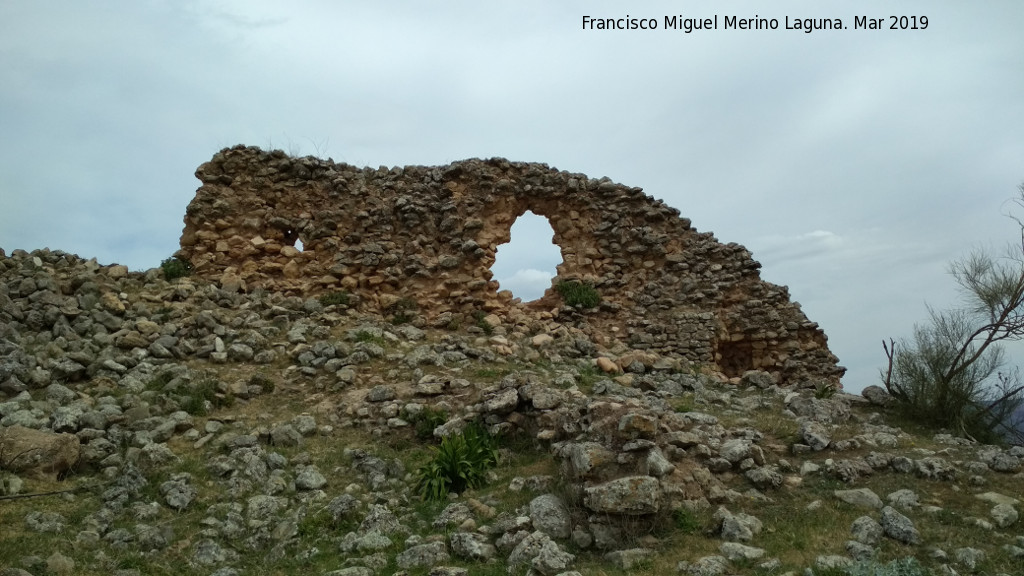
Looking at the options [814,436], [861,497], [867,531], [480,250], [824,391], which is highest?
[480,250]

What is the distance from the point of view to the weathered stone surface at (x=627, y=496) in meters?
5.64

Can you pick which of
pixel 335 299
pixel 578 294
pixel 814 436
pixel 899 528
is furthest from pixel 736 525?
pixel 335 299

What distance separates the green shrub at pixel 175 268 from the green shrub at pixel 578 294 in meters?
7.04

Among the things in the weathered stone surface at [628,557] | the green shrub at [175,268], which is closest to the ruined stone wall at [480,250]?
the green shrub at [175,268]

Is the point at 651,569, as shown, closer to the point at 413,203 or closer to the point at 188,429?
the point at 188,429

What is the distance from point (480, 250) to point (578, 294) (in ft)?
6.86

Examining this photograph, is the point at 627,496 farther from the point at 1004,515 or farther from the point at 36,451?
the point at 36,451

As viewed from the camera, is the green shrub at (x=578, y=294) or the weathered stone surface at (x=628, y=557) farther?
the green shrub at (x=578, y=294)

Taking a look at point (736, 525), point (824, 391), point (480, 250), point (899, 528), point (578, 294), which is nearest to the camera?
point (899, 528)

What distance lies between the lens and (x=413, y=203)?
43.1 ft

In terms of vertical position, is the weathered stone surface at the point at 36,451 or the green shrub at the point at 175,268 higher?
the green shrub at the point at 175,268

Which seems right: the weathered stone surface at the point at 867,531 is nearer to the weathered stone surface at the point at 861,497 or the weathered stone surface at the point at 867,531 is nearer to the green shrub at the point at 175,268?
the weathered stone surface at the point at 861,497

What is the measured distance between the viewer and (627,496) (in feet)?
18.7

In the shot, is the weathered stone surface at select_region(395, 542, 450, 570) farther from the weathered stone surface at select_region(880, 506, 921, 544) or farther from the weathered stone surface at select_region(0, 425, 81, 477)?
the weathered stone surface at select_region(0, 425, 81, 477)
